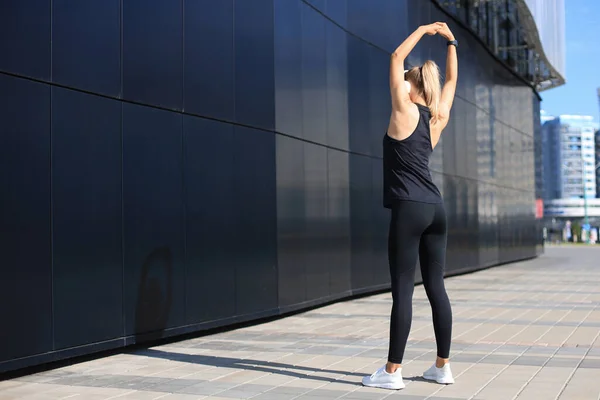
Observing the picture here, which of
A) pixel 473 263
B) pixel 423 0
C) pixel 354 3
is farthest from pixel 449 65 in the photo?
pixel 473 263

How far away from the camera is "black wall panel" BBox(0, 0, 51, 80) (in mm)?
5914

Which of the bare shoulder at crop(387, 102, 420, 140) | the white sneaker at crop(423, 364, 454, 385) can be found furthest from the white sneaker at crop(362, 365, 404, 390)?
the bare shoulder at crop(387, 102, 420, 140)

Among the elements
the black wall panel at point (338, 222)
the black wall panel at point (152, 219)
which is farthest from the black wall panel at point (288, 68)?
the black wall panel at point (152, 219)

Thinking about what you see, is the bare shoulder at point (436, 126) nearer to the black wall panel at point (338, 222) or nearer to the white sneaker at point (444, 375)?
the white sneaker at point (444, 375)

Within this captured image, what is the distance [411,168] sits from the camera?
5.35 m

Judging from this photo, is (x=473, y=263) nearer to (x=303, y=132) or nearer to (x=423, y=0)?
(x=423, y=0)

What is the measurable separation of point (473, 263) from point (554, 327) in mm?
11163

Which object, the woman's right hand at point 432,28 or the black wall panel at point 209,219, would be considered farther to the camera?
the black wall panel at point 209,219

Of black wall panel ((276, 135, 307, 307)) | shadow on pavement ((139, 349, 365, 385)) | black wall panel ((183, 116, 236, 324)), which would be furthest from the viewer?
black wall panel ((276, 135, 307, 307))

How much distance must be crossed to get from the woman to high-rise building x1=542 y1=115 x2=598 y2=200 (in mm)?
157730

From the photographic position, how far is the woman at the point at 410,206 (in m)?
5.30

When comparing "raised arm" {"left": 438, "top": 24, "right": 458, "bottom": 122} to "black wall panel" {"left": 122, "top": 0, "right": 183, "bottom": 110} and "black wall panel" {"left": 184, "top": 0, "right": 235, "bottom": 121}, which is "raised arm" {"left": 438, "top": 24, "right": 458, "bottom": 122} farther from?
"black wall panel" {"left": 184, "top": 0, "right": 235, "bottom": 121}

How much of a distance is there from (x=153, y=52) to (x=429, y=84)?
3.13 meters

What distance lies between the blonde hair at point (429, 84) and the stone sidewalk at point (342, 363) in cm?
180
